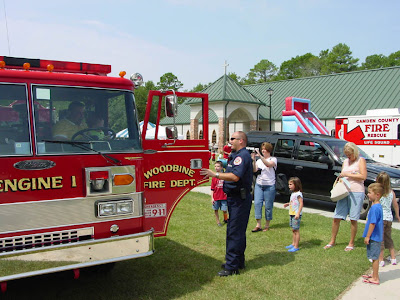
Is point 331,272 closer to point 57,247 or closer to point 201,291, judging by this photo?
point 201,291

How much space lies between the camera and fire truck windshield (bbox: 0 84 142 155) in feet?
12.0

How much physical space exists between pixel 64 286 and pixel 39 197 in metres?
1.65

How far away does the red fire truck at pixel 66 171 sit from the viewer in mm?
3502

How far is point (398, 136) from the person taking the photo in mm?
13023

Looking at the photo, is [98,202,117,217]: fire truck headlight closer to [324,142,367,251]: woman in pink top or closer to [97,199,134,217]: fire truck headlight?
[97,199,134,217]: fire truck headlight

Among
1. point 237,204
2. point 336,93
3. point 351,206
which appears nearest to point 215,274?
point 237,204

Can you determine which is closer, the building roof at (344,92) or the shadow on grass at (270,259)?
Result: the shadow on grass at (270,259)

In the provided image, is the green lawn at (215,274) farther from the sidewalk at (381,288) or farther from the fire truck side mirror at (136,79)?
the fire truck side mirror at (136,79)

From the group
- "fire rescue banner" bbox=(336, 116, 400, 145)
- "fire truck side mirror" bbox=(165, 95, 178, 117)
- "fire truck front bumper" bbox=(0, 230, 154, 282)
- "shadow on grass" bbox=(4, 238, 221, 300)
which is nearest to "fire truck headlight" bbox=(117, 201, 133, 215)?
"fire truck front bumper" bbox=(0, 230, 154, 282)

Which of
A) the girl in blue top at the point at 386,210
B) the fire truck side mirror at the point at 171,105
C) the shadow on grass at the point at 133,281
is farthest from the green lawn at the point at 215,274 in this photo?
the fire truck side mirror at the point at 171,105

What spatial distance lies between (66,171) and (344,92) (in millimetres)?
30394

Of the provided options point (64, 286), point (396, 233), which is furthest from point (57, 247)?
point (396, 233)

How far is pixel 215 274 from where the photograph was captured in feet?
16.6

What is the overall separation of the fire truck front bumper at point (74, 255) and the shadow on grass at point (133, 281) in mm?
792
